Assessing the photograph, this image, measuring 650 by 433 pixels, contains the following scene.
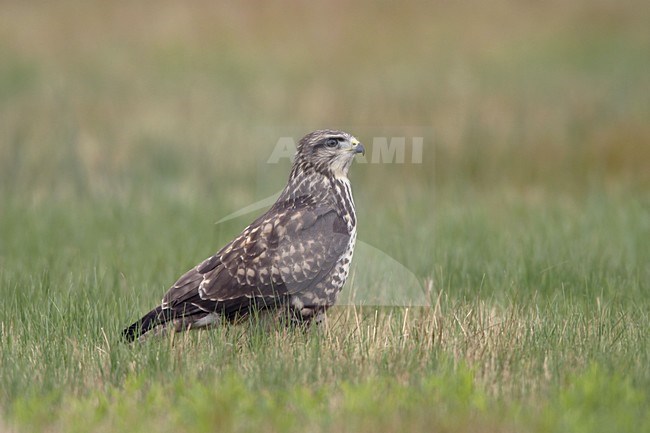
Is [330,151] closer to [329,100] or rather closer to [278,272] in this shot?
[278,272]

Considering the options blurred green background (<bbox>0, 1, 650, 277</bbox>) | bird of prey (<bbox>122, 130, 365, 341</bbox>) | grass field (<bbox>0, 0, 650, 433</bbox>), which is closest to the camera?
grass field (<bbox>0, 0, 650, 433</bbox>)

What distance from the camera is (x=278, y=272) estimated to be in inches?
311

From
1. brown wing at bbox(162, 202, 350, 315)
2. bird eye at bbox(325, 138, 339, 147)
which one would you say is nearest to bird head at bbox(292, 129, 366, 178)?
bird eye at bbox(325, 138, 339, 147)

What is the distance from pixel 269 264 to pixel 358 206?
23.8ft

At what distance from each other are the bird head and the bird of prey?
0.05m

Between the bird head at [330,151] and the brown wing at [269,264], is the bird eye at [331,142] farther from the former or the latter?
the brown wing at [269,264]

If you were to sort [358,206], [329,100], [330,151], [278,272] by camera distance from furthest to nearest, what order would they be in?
[329,100] < [358,206] < [330,151] < [278,272]

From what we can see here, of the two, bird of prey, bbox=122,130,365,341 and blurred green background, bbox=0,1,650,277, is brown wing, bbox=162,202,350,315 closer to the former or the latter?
bird of prey, bbox=122,130,365,341

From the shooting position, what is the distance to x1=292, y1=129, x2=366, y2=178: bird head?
8.37 m

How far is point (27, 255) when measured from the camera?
11.8m

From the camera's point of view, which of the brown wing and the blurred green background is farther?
the blurred green background

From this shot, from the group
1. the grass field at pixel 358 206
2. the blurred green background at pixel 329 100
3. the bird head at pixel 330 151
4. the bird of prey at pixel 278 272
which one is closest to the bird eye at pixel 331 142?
the bird head at pixel 330 151

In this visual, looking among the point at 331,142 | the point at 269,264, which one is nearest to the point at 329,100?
the point at 331,142

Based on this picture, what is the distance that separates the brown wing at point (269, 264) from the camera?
308 inches
